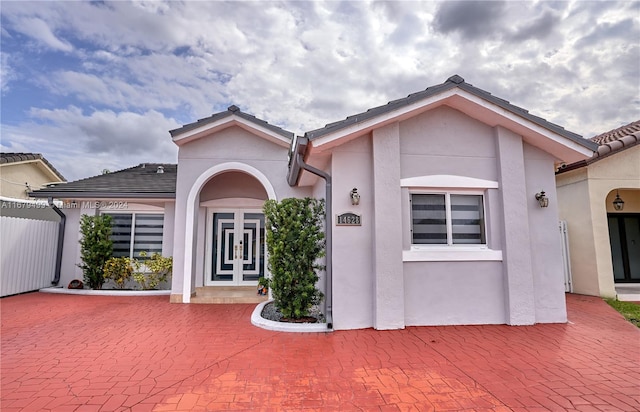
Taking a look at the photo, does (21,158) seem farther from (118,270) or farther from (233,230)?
(233,230)

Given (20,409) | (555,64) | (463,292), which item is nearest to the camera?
(20,409)

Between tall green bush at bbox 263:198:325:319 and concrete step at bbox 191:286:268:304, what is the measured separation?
10.7ft

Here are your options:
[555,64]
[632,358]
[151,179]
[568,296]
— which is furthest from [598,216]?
[151,179]

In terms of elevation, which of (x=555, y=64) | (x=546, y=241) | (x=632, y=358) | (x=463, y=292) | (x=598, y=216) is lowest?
(x=632, y=358)

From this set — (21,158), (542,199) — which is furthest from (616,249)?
(21,158)

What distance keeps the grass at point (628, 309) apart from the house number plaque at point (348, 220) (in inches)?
294

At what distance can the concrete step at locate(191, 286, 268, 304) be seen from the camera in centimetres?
1069

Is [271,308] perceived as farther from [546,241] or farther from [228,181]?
[546,241]

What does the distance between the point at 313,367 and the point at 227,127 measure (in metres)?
8.82

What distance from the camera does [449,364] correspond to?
5.16m

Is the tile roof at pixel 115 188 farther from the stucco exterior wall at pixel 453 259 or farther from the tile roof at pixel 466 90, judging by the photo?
the stucco exterior wall at pixel 453 259

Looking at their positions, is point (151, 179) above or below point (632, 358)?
above

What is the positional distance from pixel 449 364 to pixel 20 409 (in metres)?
5.89

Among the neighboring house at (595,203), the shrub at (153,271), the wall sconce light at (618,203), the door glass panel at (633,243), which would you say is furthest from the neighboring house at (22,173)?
the door glass panel at (633,243)
